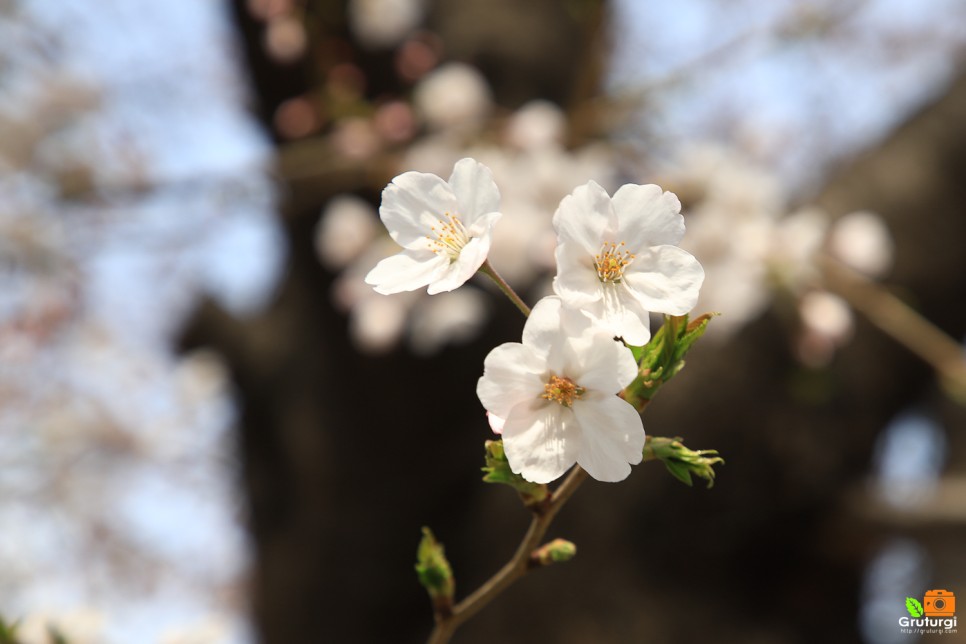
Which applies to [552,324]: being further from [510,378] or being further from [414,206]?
[414,206]

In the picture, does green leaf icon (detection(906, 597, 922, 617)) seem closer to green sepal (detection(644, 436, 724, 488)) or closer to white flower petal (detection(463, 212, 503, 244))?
green sepal (detection(644, 436, 724, 488))

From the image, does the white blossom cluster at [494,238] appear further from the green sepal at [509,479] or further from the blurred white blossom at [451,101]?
the green sepal at [509,479]

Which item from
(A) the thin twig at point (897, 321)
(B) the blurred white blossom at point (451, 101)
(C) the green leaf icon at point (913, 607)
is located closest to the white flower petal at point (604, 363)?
(C) the green leaf icon at point (913, 607)

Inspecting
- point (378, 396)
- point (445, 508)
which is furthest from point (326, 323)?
point (445, 508)

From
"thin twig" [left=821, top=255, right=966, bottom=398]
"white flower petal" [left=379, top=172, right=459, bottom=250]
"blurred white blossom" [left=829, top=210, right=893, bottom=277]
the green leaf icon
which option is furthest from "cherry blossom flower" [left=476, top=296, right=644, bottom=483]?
"blurred white blossom" [left=829, top=210, right=893, bottom=277]

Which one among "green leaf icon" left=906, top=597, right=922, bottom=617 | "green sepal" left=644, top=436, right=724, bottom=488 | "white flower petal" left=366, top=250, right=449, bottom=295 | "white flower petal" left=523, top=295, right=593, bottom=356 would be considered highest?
"white flower petal" left=366, top=250, right=449, bottom=295

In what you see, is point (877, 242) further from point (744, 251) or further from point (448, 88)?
point (448, 88)
